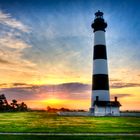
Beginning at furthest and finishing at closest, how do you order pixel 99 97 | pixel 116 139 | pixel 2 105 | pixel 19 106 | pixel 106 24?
pixel 19 106
pixel 2 105
pixel 106 24
pixel 99 97
pixel 116 139

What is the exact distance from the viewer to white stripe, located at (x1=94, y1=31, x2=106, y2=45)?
176 feet

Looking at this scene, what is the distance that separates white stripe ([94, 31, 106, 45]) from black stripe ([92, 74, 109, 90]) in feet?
17.7

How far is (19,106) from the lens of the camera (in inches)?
3907

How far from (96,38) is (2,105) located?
45.7 metres

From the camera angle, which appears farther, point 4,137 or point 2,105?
point 2,105

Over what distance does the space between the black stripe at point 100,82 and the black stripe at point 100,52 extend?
3017 millimetres

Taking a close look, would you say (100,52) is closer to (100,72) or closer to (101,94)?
(100,72)

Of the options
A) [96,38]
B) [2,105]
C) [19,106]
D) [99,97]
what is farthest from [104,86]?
[19,106]

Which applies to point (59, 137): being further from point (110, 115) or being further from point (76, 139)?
point (110, 115)

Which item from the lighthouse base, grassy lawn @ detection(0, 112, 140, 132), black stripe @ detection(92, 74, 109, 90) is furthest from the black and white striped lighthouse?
grassy lawn @ detection(0, 112, 140, 132)

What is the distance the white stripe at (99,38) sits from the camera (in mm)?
53656

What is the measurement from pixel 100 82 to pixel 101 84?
1.15 ft

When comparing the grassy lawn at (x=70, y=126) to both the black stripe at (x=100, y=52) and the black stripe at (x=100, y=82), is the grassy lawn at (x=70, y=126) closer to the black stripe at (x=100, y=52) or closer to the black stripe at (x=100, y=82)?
the black stripe at (x=100, y=82)

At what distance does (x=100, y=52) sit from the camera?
5288cm
